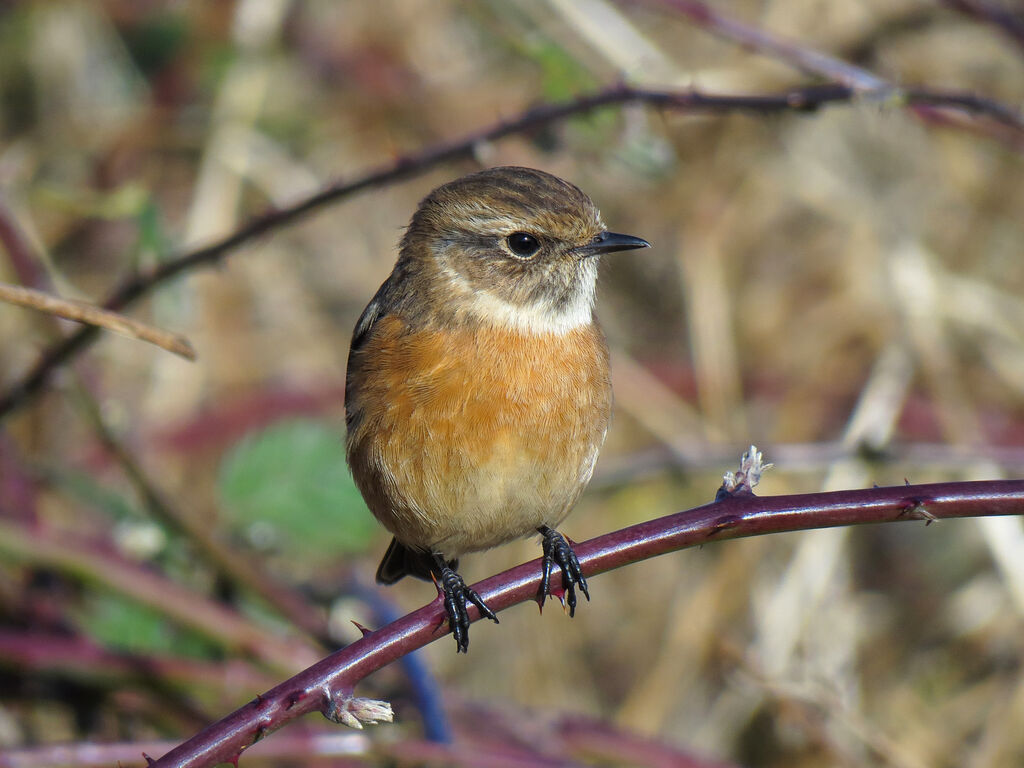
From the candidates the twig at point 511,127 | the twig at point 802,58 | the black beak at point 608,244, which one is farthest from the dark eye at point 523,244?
the twig at point 802,58

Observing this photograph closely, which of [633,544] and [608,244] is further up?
[608,244]

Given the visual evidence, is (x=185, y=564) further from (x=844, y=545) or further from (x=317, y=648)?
(x=844, y=545)

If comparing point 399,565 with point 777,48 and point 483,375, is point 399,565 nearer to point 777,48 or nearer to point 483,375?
point 483,375

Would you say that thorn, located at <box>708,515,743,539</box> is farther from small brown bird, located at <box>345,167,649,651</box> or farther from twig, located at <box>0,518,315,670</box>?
twig, located at <box>0,518,315,670</box>

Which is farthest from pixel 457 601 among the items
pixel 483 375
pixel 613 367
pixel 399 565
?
pixel 613 367

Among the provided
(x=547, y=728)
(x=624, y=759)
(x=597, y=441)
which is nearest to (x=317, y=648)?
(x=547, y=728)
